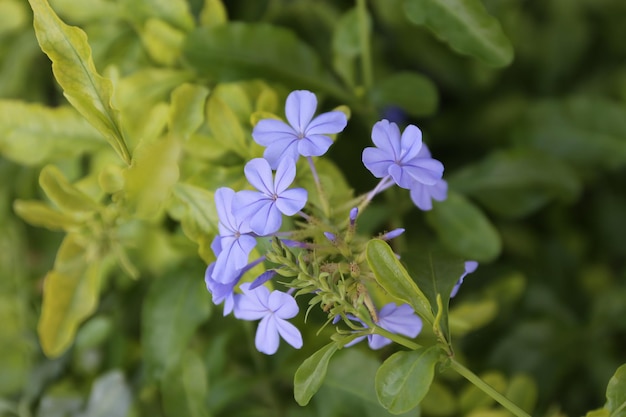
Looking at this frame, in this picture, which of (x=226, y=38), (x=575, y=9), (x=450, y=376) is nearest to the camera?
→ (x=226, y=38)

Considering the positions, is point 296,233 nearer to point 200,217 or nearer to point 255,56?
point 200,217

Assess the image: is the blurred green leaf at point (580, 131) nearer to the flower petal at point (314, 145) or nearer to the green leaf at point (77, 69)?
the flower petal at point (314, 145)

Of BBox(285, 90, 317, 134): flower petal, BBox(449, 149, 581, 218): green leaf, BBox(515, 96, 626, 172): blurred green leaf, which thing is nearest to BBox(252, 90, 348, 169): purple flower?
BBox(285, 90, 317, 134): flower petal

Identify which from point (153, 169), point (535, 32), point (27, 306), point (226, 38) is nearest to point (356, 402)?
point (153, 169)

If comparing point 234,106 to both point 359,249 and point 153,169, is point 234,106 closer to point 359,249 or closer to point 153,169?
point 153,169

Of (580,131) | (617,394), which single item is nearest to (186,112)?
(617,394)

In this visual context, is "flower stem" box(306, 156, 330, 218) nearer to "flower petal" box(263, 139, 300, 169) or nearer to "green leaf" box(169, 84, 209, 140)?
"flower petal" box(263, 139, 300, 169)

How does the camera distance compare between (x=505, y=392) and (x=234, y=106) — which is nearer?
(x=234, y=106)

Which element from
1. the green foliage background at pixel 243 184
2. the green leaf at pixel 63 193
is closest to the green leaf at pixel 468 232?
the green foliage background at pixel 243 184

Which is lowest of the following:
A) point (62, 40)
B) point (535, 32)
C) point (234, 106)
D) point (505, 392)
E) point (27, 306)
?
point (27, 306)
